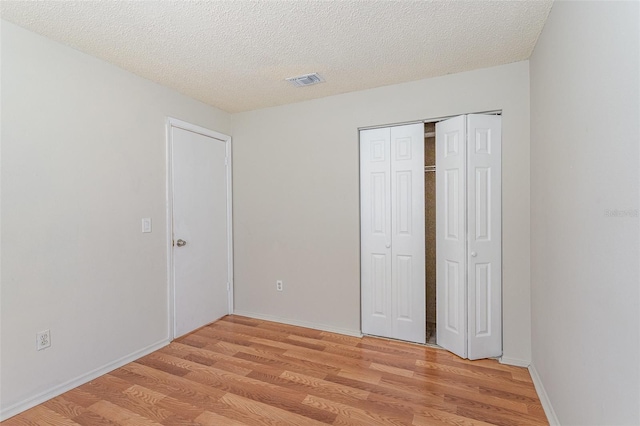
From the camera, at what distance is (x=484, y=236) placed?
2.52 m

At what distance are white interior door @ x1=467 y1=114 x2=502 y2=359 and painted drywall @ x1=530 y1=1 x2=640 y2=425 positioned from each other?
436 mm

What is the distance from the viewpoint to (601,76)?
3.97ft

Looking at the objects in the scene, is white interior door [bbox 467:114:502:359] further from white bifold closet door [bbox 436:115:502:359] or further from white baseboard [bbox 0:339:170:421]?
white baseboard [bbox 0:339:170:421]

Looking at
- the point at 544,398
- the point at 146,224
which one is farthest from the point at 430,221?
the point at 146,224

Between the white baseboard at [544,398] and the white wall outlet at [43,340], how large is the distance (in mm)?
3226

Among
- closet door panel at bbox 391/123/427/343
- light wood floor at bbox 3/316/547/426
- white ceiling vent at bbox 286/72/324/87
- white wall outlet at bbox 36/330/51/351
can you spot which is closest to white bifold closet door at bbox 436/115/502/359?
light wood floor at bbox 3/316/547/426

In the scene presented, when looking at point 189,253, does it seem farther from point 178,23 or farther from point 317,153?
point 178,23

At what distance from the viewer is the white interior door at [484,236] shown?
8.20 feet

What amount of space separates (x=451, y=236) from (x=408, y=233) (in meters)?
0.39

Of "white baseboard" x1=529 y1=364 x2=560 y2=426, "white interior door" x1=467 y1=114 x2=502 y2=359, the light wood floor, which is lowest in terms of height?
the light wood floor

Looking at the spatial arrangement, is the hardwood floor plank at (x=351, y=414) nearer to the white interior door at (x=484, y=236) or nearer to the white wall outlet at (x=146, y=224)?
the white interior door at (x=484, y=236)

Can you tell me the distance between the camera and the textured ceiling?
70.2 inches

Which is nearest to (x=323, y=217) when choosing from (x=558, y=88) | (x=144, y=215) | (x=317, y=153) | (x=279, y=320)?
(x=317, y=153)

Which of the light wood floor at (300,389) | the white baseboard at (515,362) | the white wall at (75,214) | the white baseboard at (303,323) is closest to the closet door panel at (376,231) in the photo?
the white baseboard at (303,323)
